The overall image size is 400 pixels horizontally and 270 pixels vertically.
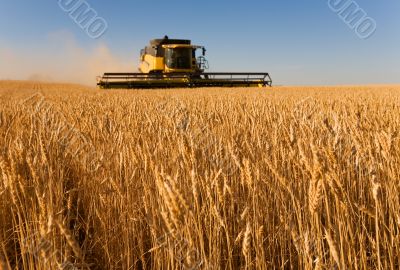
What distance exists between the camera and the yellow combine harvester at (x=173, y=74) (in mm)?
16297

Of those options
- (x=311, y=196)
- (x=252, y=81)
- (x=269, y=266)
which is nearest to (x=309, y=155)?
(x=269, y=266)

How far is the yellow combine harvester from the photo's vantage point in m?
16.3

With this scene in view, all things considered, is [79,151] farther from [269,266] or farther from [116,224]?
[269,266]

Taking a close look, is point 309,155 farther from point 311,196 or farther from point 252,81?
point 252,81

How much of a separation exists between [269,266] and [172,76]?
1546cm

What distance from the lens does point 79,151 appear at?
2041 millimetres

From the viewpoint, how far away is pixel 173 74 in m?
16.8

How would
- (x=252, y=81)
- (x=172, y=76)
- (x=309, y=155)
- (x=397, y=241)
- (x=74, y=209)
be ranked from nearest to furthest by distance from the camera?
(x=397, y=241) < (x=309, y=155) < (x=74, y=209) < (x=172, y=76) < (x=252, y=81)

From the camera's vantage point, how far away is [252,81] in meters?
18.0

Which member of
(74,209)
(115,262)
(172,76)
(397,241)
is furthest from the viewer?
(172,76)

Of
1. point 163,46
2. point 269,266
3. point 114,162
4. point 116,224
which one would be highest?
point 163,46

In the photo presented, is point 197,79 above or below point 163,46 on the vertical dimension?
below

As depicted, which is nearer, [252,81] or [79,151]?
[79,151]

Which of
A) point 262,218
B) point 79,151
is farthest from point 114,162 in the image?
point 262,218
